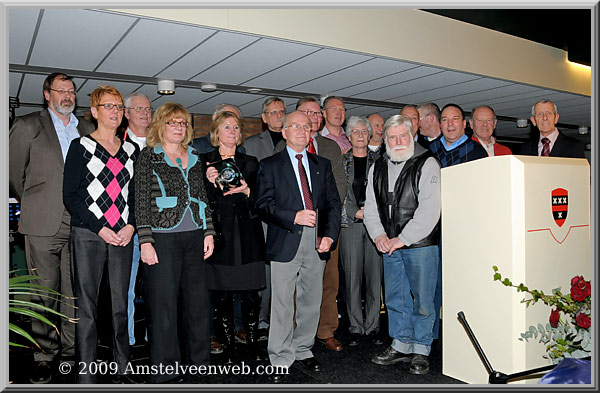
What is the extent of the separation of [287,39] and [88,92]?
3368mm

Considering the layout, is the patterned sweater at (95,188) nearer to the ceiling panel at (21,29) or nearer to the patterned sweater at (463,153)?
the ceiling panel at (21,29)

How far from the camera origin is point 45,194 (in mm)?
3086

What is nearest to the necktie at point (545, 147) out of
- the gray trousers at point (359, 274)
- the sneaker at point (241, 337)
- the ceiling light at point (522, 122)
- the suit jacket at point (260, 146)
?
the gray trousers at point (359, 274)

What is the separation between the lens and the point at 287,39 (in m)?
4.54

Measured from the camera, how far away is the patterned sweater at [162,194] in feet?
8.77

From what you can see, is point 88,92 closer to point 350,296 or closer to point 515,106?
point 350,296

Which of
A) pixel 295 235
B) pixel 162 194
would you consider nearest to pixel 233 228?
pixel 295 235

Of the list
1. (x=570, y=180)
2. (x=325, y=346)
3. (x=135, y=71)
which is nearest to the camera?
(x=570, y=180)

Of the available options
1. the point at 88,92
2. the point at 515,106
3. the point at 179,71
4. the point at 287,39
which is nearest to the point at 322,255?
the point at 287,39

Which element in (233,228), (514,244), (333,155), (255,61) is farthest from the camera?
(255,61)

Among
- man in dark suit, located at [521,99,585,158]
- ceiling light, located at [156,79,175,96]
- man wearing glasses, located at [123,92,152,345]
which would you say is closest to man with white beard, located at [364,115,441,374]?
man in dark suit, located at [521,99,585,158]

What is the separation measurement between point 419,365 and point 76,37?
13.1ft

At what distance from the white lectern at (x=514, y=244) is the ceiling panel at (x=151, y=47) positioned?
9.39ft

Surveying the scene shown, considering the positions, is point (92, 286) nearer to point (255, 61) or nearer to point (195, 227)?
point (195, 227)
